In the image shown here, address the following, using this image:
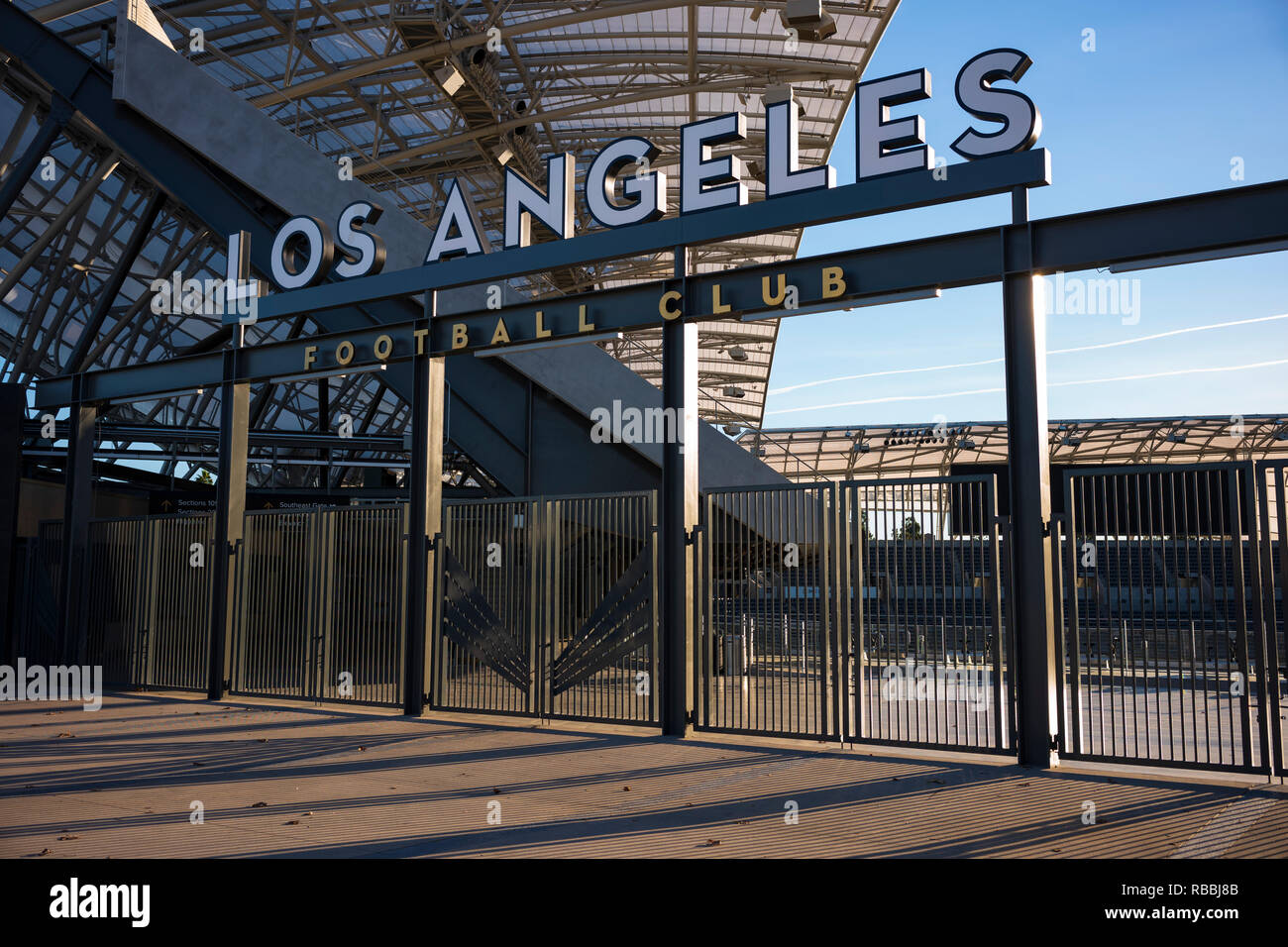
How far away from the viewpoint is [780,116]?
456 inches

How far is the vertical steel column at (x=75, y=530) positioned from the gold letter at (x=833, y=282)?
14.7 metres

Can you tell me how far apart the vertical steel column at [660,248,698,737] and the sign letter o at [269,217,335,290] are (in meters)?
6.51

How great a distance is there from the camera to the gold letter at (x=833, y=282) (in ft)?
35.9

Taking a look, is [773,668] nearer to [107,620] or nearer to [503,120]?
[107,620]

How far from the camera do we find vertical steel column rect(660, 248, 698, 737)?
11.3 m

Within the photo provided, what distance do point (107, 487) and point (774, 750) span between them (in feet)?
77.0

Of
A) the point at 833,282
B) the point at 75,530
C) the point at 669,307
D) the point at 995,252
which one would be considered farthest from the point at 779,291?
the point at 75,530

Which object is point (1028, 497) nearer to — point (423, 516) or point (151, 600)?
point (423, 516)

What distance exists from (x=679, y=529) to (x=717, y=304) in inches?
107

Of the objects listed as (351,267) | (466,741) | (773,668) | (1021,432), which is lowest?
(466,741)

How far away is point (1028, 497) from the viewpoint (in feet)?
31.4

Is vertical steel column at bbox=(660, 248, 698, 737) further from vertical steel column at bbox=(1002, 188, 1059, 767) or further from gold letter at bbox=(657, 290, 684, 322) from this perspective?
vertical steel column at bbox=(1002, 188, 1059, 767)
